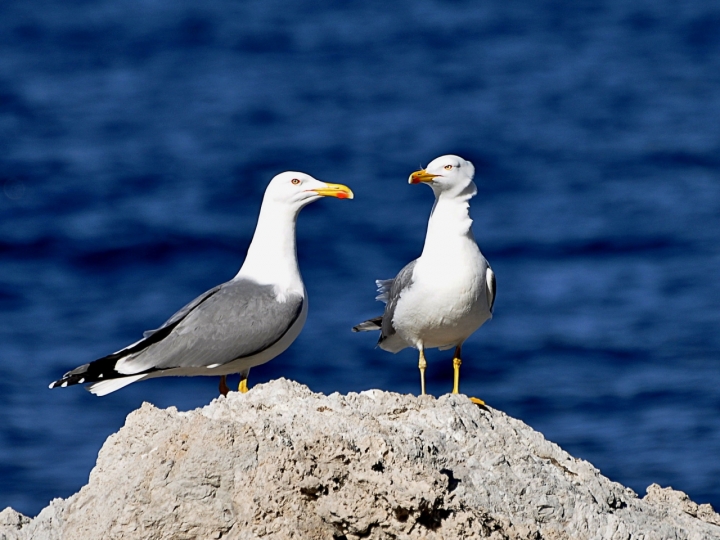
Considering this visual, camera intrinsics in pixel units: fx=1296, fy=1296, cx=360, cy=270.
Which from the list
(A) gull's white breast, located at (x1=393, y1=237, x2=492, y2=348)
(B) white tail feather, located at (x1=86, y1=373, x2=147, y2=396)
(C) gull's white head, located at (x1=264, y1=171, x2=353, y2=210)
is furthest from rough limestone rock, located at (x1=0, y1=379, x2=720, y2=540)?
(C) gull's white head, located at (x1=264, y1=171, x2=353, y2=210)

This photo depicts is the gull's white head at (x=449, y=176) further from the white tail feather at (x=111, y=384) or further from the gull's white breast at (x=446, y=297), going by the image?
the white tail feather at (x=111, y=384)

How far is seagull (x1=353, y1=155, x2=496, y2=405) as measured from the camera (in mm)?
7902

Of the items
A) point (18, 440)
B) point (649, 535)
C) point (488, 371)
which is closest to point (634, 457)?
point (488, 371)

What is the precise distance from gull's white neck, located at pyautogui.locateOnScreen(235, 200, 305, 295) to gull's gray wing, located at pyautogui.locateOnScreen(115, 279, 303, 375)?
145mm

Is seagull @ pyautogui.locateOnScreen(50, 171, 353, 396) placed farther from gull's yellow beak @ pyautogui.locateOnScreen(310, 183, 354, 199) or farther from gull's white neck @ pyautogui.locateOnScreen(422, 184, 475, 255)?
gull's white neck @ pyautogui.locateOnScreen(422, 184, 475, 255)

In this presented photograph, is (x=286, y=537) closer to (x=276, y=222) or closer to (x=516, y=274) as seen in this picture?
(x=276, y=222)

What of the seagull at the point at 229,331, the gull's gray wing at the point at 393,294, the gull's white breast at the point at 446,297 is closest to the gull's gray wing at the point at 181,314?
the seagull at the point at 229,331

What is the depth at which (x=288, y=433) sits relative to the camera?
5.55m

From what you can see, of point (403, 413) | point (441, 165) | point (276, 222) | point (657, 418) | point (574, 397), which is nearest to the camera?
point (403, 413)

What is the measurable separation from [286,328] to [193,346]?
624 mm

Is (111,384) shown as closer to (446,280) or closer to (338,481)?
(446,280)

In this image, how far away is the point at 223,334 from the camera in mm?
8516

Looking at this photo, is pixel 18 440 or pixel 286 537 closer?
pixel 286 537

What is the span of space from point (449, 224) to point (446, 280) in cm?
41
